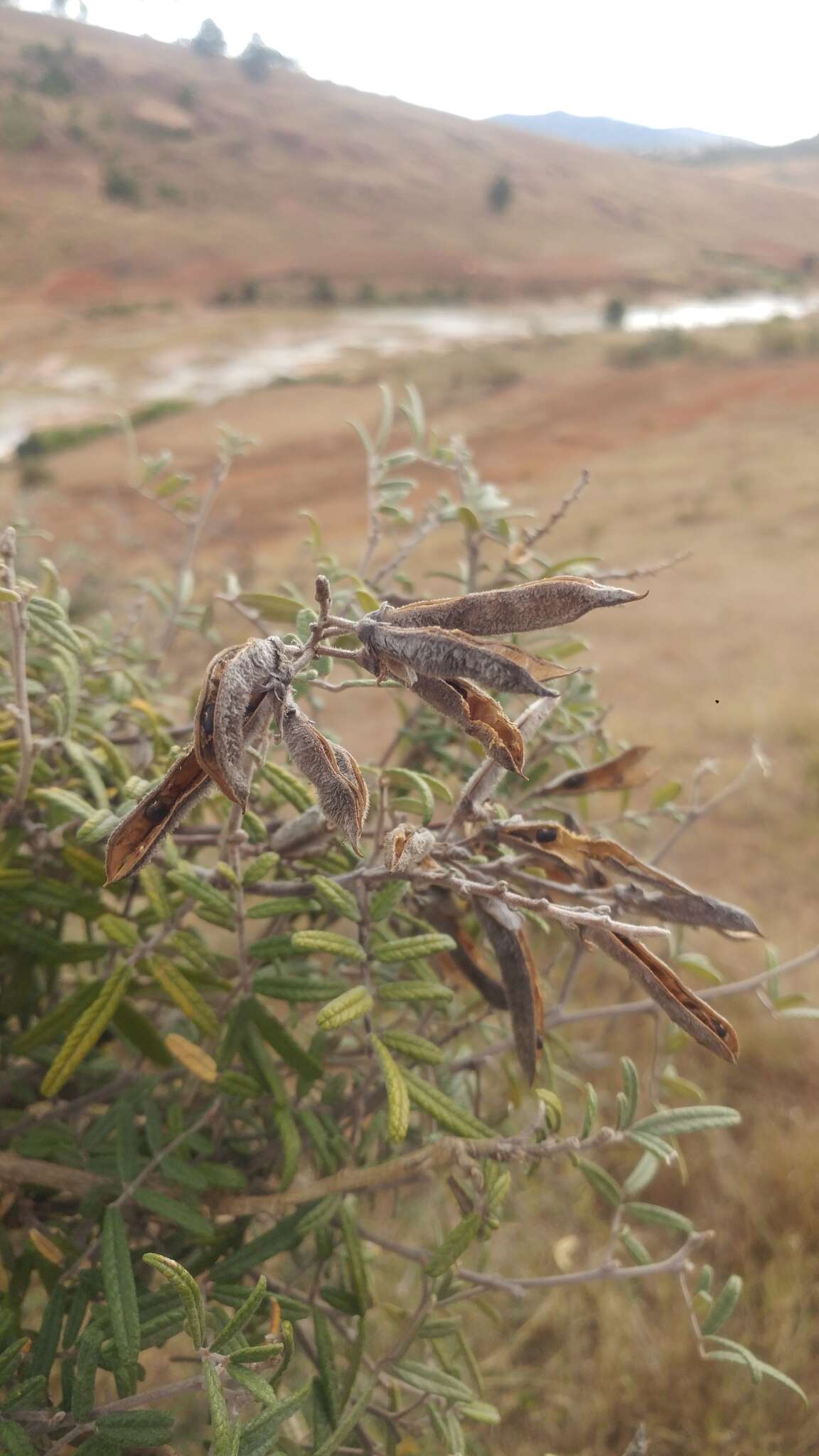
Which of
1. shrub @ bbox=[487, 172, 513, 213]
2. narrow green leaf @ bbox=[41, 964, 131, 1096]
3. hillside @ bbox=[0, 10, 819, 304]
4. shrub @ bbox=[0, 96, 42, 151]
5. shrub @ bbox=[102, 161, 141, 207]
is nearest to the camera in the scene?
narrow green leaf @ bbox=[41, 964, 131, 1096]

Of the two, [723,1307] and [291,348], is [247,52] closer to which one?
[291,348]

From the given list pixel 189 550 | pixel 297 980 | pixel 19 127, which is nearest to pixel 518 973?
pixel 297 980

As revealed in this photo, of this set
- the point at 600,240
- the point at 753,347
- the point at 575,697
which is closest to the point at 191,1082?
the point at 575,697

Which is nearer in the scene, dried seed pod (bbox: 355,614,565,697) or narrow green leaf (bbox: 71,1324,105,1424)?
dried seed pod (bbox: 355,614,565,697)

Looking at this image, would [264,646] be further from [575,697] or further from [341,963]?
[575,697]

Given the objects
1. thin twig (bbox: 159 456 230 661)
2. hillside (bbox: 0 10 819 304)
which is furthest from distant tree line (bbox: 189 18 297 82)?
thin twig (bbox: 159 456 230 661)

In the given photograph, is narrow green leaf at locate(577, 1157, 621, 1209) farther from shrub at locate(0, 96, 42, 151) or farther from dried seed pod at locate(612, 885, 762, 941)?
shrub at locate(0, 96, 42, 151)

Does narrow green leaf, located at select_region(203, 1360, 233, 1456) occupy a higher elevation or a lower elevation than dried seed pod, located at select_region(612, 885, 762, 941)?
lower
